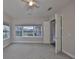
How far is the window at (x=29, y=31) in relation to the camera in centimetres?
1136

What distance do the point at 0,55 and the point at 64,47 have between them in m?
6.09

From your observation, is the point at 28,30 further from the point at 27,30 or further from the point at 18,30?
the point at 18,30

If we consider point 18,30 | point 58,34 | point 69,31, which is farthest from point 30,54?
point 18,30

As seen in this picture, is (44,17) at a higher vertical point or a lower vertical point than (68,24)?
higher

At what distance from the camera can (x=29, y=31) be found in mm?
11453

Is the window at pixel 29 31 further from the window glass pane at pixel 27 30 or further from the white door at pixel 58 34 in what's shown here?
the white door at pixel 58 34

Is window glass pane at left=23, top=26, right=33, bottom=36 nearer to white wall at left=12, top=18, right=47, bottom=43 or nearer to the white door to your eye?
white wall at left=12, top=18, right=47, bottom=43

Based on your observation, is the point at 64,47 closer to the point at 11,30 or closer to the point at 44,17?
the point at 44,17

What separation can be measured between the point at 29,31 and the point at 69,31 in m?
6.01

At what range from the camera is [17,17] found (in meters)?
10.9

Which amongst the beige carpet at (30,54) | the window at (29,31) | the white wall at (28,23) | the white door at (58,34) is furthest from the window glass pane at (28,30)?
the white door at (58,34)

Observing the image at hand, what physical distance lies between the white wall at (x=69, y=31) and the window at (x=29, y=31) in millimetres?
4765

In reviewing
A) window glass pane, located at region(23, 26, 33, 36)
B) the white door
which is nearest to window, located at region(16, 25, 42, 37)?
window glass pane, located at region(23, 26, 33, 36)
